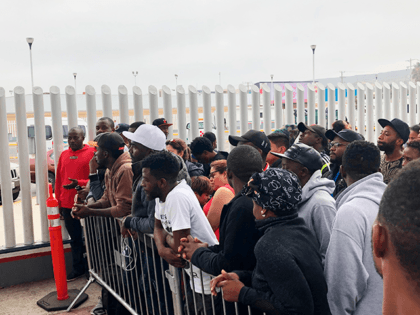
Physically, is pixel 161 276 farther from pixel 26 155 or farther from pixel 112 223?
pixel 26 155

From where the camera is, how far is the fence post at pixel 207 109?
6.77 meters

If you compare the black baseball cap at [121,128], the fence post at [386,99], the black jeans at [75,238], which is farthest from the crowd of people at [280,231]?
→ the fence post at [386,99]

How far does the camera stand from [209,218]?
3.20m

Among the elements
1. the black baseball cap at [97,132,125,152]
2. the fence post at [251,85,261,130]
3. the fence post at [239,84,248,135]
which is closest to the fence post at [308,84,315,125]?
the fence post at [251,85,261,130]

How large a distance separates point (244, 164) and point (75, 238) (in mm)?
3692

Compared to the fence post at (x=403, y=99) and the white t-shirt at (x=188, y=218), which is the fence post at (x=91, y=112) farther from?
the fence post at (x=403, y=99)

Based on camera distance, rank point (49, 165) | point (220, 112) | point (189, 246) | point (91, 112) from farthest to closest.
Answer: point (49, 165) → point (220, 112) → point (91, 112) → point (189, 246)

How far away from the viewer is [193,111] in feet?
22.7

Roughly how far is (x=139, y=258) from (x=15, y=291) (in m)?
2.73

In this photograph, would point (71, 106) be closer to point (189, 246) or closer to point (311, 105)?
point (189, 246)

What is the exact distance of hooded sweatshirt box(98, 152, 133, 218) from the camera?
3.97 m

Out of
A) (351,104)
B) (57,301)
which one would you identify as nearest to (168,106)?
(57,301)

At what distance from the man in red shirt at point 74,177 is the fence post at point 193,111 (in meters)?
1.78

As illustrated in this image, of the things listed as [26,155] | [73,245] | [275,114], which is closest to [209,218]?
[73,245]
